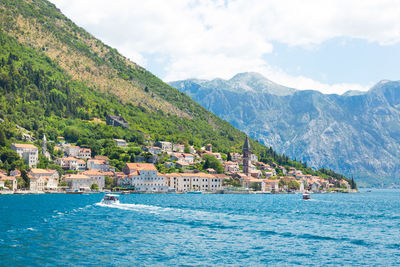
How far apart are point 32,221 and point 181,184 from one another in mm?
115450

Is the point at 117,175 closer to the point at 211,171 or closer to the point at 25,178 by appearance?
the point at 25,178

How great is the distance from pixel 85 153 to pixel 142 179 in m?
30.8

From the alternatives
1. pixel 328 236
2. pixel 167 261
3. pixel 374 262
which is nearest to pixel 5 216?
pixel 167 261

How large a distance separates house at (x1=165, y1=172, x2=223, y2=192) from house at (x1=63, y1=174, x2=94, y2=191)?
31.2 m

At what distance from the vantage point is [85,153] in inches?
7239

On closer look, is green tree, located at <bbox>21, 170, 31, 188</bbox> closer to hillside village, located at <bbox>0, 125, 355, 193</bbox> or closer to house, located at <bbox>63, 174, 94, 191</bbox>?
hillside village, located at <bbox>0, 125, 355, 193</bbox>

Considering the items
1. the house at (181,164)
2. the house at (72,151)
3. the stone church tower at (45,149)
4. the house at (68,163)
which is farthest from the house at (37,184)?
the house at (181,164)

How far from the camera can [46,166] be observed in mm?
158375

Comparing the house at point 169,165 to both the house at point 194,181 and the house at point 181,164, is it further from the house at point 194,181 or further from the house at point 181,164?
the house at point 194,181

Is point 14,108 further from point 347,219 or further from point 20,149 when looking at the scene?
point 347,219

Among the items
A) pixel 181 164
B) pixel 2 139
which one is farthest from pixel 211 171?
pixel 2 139

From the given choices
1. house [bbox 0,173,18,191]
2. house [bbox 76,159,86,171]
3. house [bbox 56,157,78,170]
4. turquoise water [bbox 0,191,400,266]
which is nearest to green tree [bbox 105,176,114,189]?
house [bbox 76,159,86,171]

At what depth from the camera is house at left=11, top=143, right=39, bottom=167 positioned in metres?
150

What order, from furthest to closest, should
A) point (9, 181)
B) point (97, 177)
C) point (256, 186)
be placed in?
point (256, 186) < point (97, 177) < point (9, 181)
